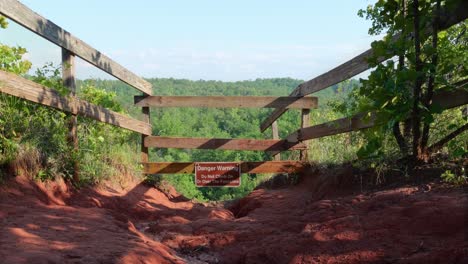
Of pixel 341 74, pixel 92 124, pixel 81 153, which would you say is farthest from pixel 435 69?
pixel 92 124

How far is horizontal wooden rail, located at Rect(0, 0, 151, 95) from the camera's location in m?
5.09

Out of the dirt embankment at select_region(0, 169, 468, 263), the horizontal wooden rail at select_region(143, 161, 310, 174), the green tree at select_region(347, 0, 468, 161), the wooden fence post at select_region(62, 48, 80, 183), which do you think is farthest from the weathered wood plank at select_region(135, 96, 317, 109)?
the green tree at select_region(347, 0, 468, 161)

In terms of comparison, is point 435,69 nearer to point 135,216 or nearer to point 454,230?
point 454,230

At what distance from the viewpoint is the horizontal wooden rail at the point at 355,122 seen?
Result: 13.5ft

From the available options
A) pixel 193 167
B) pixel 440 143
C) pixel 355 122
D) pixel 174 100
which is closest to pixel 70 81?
pixel 174 100

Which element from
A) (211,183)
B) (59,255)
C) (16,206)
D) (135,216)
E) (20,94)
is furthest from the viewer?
(211,183)

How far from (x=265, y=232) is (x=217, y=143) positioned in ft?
14.8

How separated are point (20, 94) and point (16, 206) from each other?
136cm

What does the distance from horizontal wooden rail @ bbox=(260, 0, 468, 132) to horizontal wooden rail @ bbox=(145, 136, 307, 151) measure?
30.5 inches

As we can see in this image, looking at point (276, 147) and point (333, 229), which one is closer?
point (333, 229)

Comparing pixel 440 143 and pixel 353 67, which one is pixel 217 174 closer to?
pixel 353 67

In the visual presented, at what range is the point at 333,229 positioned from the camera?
3.84 meters

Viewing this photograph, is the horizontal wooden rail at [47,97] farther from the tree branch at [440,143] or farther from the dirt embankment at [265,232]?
the tree branch at [440,143]

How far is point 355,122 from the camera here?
5.84m
